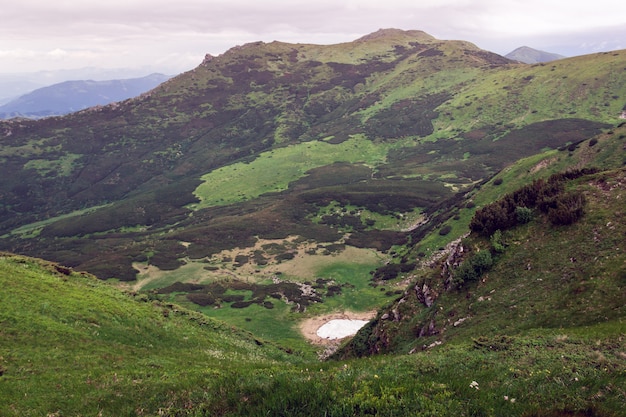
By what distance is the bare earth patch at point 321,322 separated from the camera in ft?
176

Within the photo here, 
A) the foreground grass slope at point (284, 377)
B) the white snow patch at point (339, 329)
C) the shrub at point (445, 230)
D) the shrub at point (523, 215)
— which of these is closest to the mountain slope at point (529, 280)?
the shrub at point (523, 215)

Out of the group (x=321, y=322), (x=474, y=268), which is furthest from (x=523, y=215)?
(x=321, y=322)

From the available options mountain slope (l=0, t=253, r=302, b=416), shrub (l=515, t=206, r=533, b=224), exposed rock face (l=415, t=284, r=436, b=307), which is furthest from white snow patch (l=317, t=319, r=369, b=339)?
shrub (l=515, t=206, r=533, b=224)

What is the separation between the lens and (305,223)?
A: 122312 millimetres

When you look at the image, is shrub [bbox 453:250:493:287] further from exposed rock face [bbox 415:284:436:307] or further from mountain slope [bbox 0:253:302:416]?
mountain slope [bbox 0:253:302:416]

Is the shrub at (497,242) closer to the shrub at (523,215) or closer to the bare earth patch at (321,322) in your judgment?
the shrub at (523,215)

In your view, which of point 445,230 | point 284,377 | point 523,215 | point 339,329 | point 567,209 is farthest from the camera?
point 445,230

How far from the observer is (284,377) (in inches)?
599

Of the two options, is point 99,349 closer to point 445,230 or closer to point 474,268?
point 474,268

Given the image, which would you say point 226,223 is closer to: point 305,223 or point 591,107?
point 305,223

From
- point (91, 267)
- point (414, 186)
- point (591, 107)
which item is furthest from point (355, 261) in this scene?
point (591, 107)

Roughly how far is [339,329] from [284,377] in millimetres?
44486

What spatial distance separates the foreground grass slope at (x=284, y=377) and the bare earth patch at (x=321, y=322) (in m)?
30.6

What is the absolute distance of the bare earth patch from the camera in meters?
53.7
